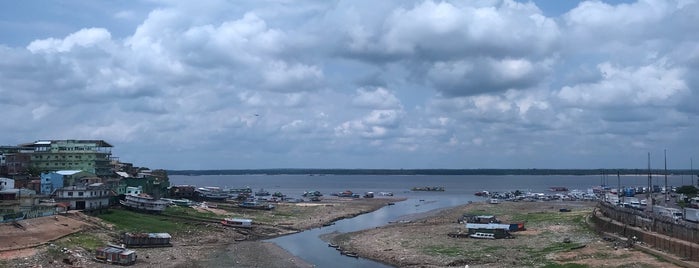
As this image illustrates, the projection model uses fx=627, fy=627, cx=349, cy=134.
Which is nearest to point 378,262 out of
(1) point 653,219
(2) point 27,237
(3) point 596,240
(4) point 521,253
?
(4) point 521,253

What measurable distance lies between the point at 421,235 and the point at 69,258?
39.1 m

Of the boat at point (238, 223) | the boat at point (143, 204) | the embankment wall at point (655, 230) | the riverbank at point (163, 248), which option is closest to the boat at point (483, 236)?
the embankment wall at point (655, 230)

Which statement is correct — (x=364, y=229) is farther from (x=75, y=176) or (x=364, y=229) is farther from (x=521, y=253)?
(x=75, y=176)

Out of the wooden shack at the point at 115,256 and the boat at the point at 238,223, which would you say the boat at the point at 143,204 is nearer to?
the boat at the point at 238,223

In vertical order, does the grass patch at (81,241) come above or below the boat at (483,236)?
above

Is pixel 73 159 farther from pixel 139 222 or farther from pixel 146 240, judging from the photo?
pixel 146 240

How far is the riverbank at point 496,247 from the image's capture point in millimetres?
52219

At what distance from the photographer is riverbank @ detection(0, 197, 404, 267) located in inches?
2135

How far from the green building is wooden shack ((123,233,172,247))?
46216 millimetres

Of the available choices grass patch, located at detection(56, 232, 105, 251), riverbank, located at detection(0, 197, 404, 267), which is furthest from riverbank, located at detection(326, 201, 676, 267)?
grass patch, located at detection(56, 232, 105, 251)

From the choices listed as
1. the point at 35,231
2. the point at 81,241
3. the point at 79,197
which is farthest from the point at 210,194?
the point at 35,231

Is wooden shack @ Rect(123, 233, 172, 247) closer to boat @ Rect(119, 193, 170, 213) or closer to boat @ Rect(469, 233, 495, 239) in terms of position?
boat @ Rect(119, 193, 170, 213)

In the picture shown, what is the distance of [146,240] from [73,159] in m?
51.1

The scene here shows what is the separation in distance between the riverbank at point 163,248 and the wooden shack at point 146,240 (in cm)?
99
